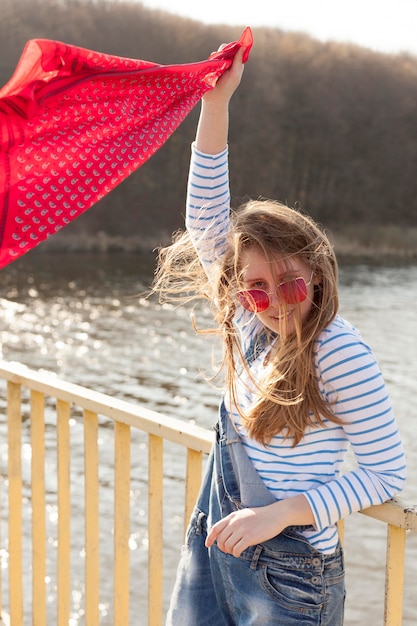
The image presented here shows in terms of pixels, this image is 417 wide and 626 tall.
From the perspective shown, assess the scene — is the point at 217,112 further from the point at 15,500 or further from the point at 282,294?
the point at 15,500

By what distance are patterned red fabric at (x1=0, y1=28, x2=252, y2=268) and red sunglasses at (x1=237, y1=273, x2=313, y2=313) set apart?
1.45ft

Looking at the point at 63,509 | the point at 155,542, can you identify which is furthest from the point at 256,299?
the point at 63,509

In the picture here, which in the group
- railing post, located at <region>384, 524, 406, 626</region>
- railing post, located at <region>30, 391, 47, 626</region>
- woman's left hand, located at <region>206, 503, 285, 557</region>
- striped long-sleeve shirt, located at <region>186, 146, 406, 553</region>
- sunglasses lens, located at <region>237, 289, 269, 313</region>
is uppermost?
sunglasses lens, located at <region>237, 289, 269, 313</region>

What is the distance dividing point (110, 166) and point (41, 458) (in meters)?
0.98

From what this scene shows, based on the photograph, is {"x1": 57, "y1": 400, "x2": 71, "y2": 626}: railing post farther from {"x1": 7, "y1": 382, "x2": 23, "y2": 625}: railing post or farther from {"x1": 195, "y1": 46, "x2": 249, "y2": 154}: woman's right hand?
{"x1": 195, "y1": 46, "x2": 249, "y2": 154}: woman's right hand

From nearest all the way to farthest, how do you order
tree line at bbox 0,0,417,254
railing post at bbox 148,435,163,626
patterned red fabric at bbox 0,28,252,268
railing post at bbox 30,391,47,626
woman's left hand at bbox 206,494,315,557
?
woman's left hand at bbox 206,494,315,557, patterned red fabric at bbox 0,28,252,268, railing post at bbox 148,435,163,626, railing post at bbox 30,391,47,626, tree line at bbox 0,0,417,254

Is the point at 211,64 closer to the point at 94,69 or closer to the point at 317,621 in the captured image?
the point at 94,69

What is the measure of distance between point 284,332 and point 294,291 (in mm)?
76

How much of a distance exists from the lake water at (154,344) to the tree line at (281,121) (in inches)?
448

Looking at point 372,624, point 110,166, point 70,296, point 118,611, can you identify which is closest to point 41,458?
point 118,611

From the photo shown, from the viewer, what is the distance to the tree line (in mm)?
31672

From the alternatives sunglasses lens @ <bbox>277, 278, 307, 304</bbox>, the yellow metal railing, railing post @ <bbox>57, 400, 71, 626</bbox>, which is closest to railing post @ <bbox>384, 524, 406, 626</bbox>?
the yellow metal railing

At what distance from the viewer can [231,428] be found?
153 centimetres

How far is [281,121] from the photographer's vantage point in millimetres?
34625
